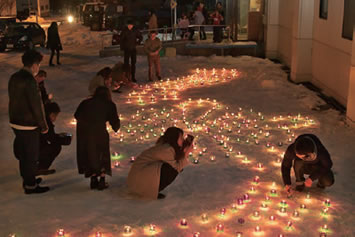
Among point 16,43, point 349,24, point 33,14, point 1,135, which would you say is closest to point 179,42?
point 16,43

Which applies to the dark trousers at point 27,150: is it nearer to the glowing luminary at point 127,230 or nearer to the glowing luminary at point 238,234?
the glowing luminary at point 127,230

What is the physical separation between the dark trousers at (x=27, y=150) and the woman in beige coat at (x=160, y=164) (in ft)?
4.28

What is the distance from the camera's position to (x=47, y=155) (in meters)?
7.30

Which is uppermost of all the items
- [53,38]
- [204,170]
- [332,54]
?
[53,38]

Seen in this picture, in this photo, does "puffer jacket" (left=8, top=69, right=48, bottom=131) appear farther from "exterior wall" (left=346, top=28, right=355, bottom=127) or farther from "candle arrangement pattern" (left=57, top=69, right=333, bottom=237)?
"exterior wall" (left=346, top=28, right=355, bottom=127)

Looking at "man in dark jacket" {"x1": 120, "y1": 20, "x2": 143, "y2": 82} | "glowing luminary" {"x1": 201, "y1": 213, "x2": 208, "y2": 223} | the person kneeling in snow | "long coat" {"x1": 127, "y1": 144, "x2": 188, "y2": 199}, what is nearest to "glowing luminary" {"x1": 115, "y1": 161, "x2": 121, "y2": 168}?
the person kneeling in snow

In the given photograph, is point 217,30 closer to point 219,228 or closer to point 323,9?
point 323,9

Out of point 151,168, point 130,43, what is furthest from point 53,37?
point 151,168

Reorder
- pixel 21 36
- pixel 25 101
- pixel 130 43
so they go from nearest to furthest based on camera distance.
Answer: pixel 25 101, pixel 130 43, pixel 21 36

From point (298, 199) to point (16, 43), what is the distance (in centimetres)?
2055

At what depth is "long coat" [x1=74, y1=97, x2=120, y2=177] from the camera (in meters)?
6.51

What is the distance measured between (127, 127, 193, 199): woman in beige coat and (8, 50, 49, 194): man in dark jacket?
4.37ft

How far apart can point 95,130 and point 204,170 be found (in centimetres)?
198

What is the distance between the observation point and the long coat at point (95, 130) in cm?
651
